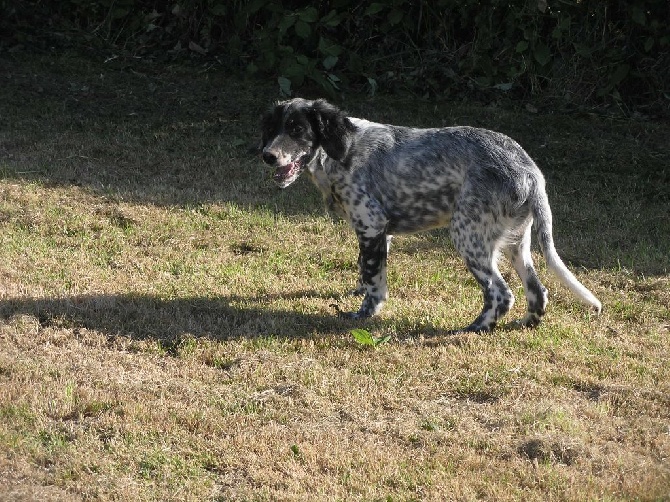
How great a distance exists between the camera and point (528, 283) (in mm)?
7051

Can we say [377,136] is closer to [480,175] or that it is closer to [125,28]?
[480,175]

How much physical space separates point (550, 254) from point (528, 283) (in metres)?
0.38

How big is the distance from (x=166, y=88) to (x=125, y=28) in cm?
156

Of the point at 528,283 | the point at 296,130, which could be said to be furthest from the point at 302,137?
the point at 528,283

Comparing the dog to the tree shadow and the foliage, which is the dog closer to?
the tree shadow

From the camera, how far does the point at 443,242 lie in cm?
897

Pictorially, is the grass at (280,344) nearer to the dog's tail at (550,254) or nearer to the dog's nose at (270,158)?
the dog's tail at (550,254)

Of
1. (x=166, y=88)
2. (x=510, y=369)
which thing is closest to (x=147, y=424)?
(x=510, y=369)

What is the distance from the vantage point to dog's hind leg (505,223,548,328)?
7.02 meters

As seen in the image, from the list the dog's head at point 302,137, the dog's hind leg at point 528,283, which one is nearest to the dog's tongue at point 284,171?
the dog's head at point 302,137

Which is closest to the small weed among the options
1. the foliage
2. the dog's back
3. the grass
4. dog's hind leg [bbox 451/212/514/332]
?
the grass

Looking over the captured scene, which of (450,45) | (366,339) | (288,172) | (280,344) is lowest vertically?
(280,344)

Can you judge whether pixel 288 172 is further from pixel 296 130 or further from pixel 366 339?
pixel 366 339

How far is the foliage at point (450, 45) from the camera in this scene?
12055 millimetres
